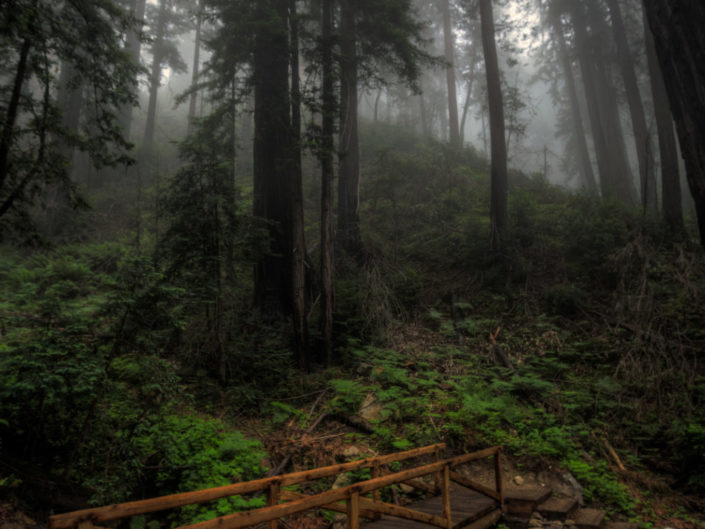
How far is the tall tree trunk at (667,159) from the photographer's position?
9.57 m

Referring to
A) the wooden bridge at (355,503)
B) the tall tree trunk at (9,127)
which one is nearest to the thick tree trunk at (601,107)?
the wooden bridge at (355,503)

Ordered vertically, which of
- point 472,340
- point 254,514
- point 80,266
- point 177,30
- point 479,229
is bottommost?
point 254,514

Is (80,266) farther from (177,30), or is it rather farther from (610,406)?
(177,30)

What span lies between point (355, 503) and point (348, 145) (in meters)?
9.17

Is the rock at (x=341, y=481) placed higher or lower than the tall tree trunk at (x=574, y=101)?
lower

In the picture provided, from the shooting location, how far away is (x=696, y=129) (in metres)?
5.12

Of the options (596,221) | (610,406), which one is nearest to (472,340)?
(610,406)

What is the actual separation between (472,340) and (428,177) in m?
8.95

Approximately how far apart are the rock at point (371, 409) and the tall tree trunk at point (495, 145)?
5699mm

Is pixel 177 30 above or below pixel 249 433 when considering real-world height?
above

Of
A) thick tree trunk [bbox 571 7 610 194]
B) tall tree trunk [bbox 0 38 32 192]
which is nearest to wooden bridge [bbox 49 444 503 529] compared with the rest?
tall tree trunk [bbox 0 38 32 192]

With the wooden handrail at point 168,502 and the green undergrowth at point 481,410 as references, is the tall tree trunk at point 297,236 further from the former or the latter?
the wooden handrail at point 168,502

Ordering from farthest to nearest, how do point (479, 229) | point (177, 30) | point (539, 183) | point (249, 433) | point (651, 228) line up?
point (177, 30)
point (539, 183)
point (479, 229)
point (651, 228)
point (249, 433)

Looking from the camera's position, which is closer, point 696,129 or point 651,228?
point 696,129
